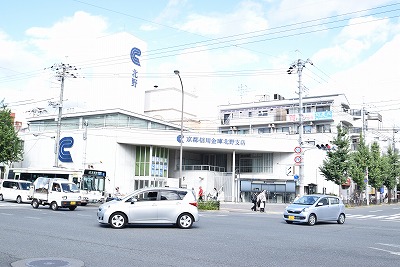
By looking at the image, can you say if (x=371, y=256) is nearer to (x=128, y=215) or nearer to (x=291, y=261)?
(x=291, y=261)

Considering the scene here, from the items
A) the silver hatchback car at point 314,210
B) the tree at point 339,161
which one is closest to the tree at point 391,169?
the tree at point 339,161

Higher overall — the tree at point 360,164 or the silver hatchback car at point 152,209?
the tree at point 360,164

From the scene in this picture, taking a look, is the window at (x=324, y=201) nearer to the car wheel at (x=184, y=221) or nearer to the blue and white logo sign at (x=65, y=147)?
the car wheel at (x=184, y=221)

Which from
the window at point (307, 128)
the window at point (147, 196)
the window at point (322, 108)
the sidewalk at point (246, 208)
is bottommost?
the sidewalk at point (246, 208)

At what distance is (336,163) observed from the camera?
4291 centimetres

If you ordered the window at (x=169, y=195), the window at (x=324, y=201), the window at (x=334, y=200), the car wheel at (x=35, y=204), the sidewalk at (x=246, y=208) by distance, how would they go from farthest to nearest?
1. the sidewalk at (x=246, y=208)
2. the car wheel at (x=35, y=204)
3. the window at (x=334, y=200)
4. the window at (x=324, y=201)
5. the window at (x=169, y=195)

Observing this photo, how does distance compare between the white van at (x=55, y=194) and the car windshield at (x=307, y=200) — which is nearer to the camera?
the car windshield at (x=307, y=200)

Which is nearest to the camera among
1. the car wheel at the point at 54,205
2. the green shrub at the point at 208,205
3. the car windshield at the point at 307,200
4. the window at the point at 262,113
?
the car windshield at the point at 307,200

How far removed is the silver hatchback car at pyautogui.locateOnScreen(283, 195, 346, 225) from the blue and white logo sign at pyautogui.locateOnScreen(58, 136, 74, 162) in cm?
3326

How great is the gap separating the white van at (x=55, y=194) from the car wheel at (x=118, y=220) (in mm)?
11303

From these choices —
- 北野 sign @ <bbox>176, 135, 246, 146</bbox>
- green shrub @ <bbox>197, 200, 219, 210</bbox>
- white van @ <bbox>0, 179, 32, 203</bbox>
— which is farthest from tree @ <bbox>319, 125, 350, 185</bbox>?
white van @ <bbox>0, 179, 32, 203</bbox>

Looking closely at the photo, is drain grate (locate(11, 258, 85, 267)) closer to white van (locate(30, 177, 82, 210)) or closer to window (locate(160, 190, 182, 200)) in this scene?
window (locate(160, 190, 182, 200))

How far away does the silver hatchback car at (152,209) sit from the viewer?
15617mm

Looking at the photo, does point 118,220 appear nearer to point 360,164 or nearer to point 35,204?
point 35,204
